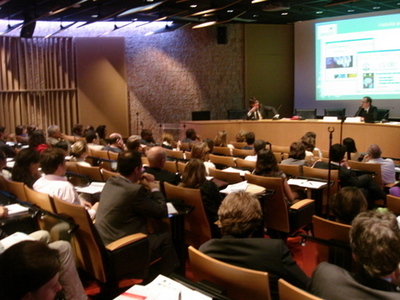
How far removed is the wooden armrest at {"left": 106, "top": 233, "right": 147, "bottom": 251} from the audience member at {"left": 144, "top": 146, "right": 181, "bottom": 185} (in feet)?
4.55

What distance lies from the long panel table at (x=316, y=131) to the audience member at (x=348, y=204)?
6.52 meters

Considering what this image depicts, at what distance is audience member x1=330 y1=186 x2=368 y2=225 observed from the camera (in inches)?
110

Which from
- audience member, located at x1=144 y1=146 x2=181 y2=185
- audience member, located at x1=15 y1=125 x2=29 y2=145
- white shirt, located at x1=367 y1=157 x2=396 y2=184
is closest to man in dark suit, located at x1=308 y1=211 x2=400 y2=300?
audience member, located at x1=144 y1=146 x2=181 y2=185

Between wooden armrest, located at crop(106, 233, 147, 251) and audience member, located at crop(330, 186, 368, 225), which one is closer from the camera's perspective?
audience member, located at crop(330, 186, 368, 225)

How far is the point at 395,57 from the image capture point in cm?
1120

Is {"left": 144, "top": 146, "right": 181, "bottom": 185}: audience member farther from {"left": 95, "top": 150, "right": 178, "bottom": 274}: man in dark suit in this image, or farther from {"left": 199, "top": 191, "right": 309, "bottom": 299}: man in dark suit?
{"left": 199, "top": 191, "right": 309, "bottom": 299}: man in dark suit

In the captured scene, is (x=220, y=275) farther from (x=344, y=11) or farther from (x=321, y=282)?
(x=344, y=11)

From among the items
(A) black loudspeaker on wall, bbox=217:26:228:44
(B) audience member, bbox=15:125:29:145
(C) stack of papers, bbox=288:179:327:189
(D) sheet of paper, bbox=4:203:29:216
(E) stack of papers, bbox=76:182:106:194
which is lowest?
(C) stack of papers, bbox=288:179:327:189

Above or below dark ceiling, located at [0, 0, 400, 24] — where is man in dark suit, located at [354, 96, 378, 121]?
below

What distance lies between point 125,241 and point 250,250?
3.84ft

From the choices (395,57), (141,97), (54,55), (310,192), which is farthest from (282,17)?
(310,192)

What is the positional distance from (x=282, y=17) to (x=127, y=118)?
5.63 meters

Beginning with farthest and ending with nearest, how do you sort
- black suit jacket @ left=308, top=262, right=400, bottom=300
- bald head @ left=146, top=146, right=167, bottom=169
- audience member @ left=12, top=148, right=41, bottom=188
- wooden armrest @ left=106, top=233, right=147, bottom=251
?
bald head @ left=146, top=146, right=167, bottom=169 < audience member @ left=12, top=148, right=41, bottom=188 < wooden armrest @ left=106, top=233, right=147, bottom=251 < black suit jacket @ left=308, top=262, right=400, bottom=300

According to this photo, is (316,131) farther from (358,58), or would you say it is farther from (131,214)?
(131,214)
